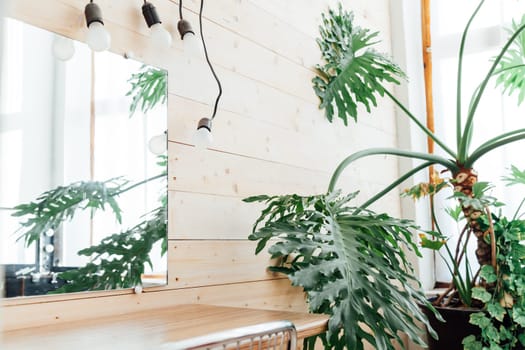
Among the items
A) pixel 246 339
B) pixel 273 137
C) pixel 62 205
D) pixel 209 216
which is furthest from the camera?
pixel 273 137

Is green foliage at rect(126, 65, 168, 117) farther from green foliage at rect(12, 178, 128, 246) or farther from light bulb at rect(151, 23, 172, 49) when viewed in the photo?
green foliage at rect(12, 178, 128, 246)

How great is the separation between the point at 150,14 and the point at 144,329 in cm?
82

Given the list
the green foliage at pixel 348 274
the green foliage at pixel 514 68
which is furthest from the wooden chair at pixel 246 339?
the green foliage at pixel 514 68

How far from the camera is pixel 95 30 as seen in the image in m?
1.27

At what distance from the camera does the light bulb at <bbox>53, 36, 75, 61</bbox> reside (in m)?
1.25

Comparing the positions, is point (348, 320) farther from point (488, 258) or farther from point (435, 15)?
point (435, 15)

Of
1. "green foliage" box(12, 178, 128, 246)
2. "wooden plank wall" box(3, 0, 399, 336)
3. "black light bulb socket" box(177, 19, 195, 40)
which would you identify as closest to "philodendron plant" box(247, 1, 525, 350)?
"wooden plank wall" box(3, 0, 399, 336)

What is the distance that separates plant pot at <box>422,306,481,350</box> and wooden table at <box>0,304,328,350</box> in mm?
1138

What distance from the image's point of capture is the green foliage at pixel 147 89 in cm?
145

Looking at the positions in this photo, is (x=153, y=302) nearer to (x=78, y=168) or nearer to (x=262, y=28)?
(x=78, y=168)

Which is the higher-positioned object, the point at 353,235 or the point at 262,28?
the point at 262,28

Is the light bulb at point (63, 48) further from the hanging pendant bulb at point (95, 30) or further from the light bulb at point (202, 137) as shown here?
the light bulb at point (202, 137)

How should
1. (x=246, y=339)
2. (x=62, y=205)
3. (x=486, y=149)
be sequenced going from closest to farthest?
(x=246, y=339) → (x=62, y=205) → (x=486, y=149)

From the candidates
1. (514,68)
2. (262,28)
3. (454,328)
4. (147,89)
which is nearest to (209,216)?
(147,89)
